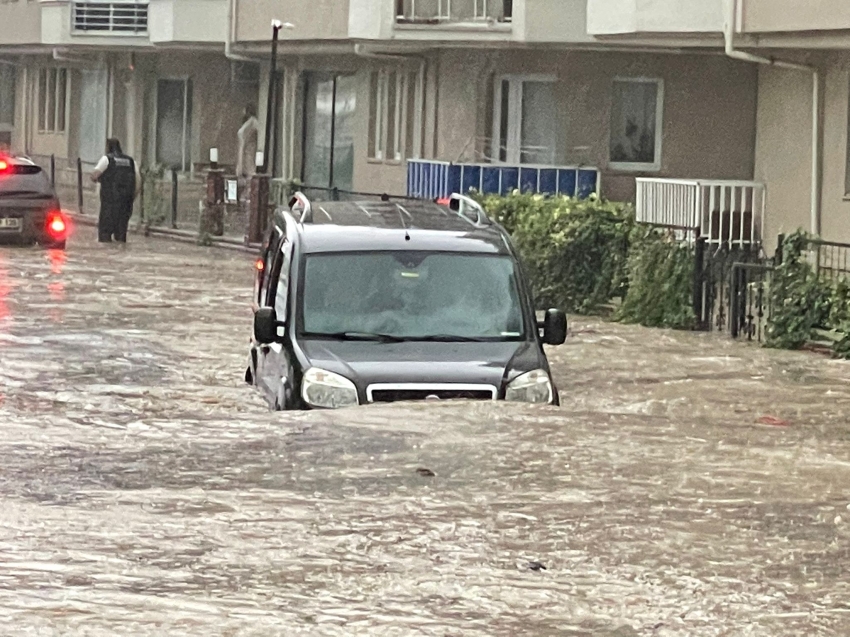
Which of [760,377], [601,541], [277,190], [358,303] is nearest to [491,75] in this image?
[277,190]

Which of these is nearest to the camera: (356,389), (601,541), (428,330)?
(601,541)

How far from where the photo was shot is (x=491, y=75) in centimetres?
3238

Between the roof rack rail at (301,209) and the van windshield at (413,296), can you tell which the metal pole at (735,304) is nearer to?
the roof rack rail at (301,209)

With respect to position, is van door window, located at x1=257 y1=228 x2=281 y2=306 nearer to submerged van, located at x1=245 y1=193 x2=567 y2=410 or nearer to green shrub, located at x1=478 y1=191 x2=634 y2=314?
submerged van, located at x1=245 y1=193 x2=567 y2=410

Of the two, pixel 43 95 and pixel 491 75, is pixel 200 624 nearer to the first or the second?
pixel 491 75

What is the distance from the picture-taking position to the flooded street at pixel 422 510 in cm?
829

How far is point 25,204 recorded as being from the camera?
31.7 metres

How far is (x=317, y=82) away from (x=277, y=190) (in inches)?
130

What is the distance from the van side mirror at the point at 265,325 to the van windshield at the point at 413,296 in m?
0.24

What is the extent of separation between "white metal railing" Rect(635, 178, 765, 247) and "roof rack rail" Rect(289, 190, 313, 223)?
11986 millimetres

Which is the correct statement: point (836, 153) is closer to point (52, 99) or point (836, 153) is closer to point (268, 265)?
point (268, 265)

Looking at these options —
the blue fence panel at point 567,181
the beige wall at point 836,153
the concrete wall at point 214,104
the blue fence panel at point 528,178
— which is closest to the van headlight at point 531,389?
the beige wall at point 836,153

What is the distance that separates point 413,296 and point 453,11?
19.1 metres

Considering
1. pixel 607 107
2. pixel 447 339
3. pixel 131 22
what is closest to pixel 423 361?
pixel 447 339
